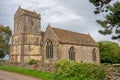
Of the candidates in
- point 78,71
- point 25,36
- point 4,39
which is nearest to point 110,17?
point 78,71

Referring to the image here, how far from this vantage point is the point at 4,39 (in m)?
59.2

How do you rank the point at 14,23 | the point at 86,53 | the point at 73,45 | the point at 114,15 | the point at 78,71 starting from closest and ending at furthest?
the point at 114,15 → the point at 78,71 → the point at 73,45 → the point at 86,53 → the point at 14,23

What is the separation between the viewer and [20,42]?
4947cm

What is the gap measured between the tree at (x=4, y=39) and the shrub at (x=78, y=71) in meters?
45.2

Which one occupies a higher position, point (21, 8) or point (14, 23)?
point (21, 8)

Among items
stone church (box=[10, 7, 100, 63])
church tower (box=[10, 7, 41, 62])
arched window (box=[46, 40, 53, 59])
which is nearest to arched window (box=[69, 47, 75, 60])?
stone church (box=[10, 7, 100, 63])

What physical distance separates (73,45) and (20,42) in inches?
753

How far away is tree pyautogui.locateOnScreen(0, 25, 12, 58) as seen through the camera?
5778 cm

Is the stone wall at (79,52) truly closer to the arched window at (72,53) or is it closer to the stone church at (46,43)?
the stone church at (46,43)

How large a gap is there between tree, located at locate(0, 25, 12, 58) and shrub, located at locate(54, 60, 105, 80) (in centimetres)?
4518

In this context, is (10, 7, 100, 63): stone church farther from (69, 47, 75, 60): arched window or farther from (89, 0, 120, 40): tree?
(89, 0, 120, 40): tree

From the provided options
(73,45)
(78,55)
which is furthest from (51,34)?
(78,55)

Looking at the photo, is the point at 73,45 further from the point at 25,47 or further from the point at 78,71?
the point at 78,71

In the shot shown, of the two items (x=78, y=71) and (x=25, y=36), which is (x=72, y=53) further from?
(x=78, y=71)
